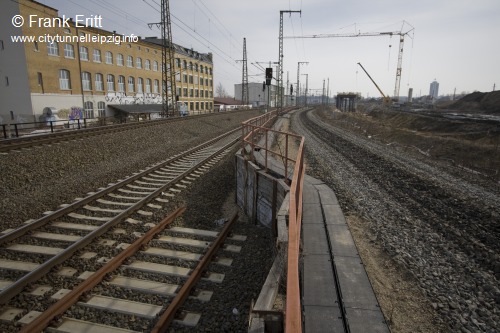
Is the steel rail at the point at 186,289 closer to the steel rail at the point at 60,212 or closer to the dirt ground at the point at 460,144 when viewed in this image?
the steel rail at the point at 60,212

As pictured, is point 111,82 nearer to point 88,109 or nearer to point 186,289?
point 88,109

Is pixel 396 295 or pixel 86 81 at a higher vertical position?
pixel 86 81

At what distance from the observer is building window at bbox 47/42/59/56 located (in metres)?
36.2

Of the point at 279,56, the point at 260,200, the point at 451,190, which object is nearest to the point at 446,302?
the point at 260,200

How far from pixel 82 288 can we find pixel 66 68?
42.0 metres

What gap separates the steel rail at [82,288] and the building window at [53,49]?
39705 mm

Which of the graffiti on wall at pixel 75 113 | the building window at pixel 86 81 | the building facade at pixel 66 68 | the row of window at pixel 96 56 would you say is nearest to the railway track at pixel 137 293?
the building facade at pixel 66 68

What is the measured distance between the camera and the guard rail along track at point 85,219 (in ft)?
18.0

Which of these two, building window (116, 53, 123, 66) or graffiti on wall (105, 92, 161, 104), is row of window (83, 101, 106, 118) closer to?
graffiti on wall (105, 92, 161, 104)

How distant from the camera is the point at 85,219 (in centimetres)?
748

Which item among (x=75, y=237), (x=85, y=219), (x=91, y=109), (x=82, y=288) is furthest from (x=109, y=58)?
(x=82, y=288)

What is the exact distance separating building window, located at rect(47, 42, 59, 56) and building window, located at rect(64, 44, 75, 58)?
3.87 ft

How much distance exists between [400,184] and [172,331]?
10441 millimetres

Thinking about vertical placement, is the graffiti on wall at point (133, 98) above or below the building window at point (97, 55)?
below
